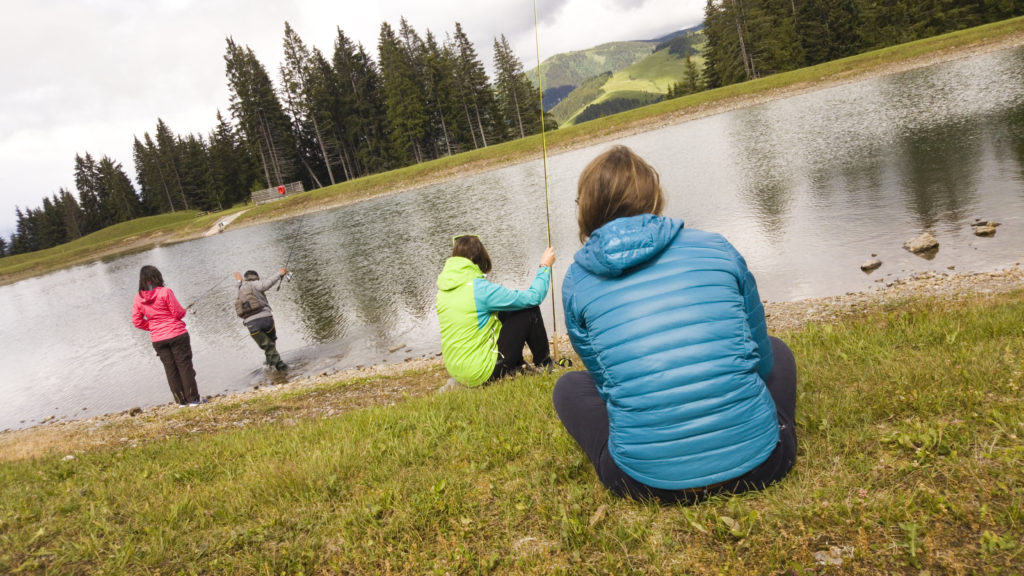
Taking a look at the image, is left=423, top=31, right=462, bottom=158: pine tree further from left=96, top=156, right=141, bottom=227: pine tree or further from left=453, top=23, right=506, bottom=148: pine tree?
left=96, top=156, right=141, bottom=227: pine tree

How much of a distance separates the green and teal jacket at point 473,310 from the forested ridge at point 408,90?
65.9m

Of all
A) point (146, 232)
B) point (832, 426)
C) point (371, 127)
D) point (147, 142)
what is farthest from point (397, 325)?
point (147, 142)

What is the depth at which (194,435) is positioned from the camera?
6.80m

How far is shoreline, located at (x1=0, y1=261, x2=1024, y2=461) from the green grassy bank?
4354 cm

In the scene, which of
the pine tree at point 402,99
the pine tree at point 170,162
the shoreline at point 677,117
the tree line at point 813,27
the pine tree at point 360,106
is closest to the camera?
the shoreline at point 677,117

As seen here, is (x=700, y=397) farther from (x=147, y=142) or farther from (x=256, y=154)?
(x=147, y=142)

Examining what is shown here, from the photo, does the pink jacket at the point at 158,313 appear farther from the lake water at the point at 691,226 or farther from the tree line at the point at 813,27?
the tree line at the point at 813,27

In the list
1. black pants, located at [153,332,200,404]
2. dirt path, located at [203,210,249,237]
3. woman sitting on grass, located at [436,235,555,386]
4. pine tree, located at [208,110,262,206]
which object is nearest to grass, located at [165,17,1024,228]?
dirt path, located at [203,210,249,237]

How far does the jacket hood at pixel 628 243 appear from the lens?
2.41 metres

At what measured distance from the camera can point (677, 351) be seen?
238cm

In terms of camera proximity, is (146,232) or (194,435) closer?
(194,435)

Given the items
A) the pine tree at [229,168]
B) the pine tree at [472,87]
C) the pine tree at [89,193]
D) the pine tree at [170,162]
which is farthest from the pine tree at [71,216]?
the pine tree at [472,87]

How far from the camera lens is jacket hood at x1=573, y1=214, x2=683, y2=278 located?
241cm

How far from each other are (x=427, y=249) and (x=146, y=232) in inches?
2622
